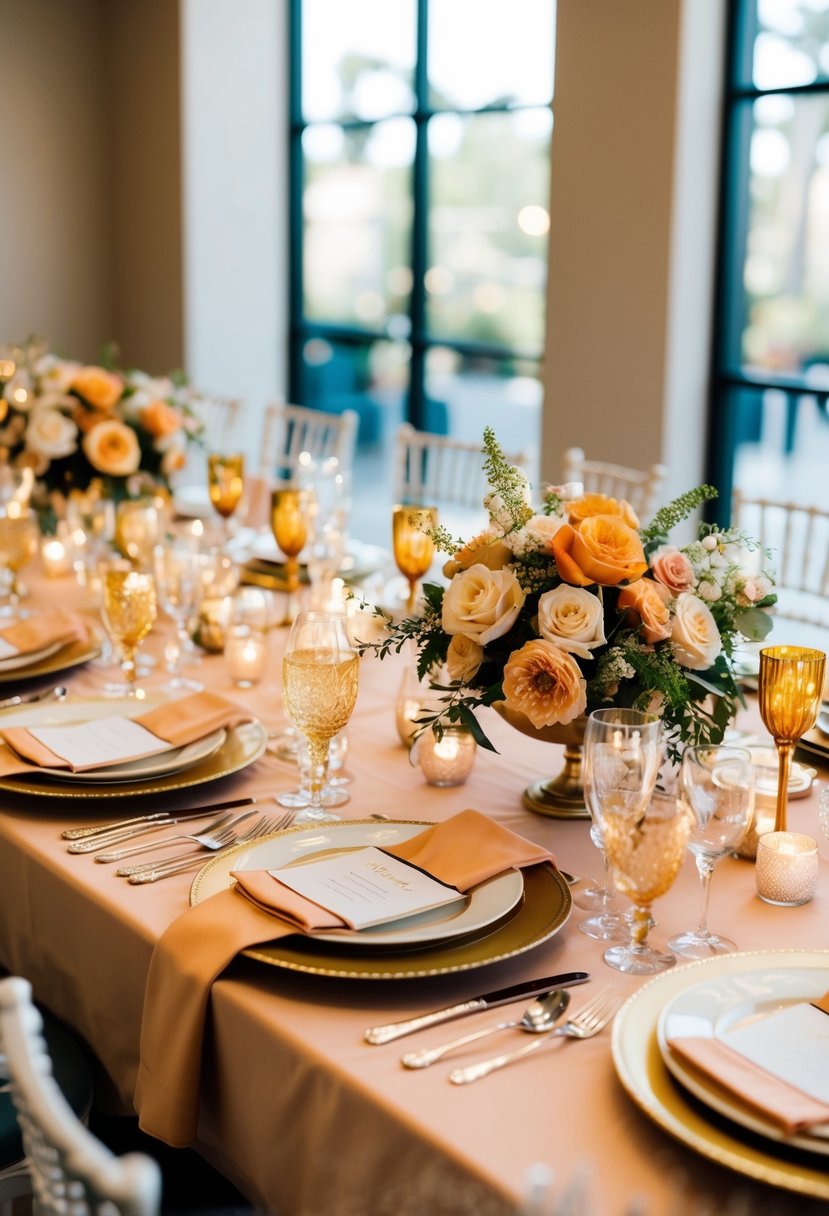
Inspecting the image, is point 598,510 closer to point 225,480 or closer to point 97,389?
point 225,480

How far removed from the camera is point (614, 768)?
3.99 feet

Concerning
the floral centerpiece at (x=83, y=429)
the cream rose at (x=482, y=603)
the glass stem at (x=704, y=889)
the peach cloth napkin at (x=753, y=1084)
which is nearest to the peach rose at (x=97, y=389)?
the floral centerpiece at (x=83, y=429)

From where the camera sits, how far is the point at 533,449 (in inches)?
190

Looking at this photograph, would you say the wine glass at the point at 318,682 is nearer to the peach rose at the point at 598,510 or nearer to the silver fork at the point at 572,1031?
the peach rose at the point at 598,510

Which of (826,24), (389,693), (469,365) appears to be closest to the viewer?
(389,693)

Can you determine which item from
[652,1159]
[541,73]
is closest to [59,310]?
[541,73]

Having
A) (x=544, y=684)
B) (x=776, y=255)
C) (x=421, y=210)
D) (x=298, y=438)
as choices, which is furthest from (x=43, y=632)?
(x=421, y=210)

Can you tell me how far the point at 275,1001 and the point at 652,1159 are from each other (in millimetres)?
350

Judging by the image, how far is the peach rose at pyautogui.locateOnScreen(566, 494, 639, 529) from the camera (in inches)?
60.2

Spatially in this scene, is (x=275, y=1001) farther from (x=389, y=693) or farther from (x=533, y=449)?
(x=533, y=449)

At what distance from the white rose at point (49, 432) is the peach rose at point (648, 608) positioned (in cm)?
167

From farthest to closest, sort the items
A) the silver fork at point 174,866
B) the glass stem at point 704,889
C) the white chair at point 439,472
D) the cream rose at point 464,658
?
1. the white chair at point 439,472
2. the cream rose at point 464,658
3. the silver fork at point 174,866
4. the glass stem at point 704,889

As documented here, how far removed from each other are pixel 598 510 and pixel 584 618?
0.18m

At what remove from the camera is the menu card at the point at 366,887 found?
1.22 m
